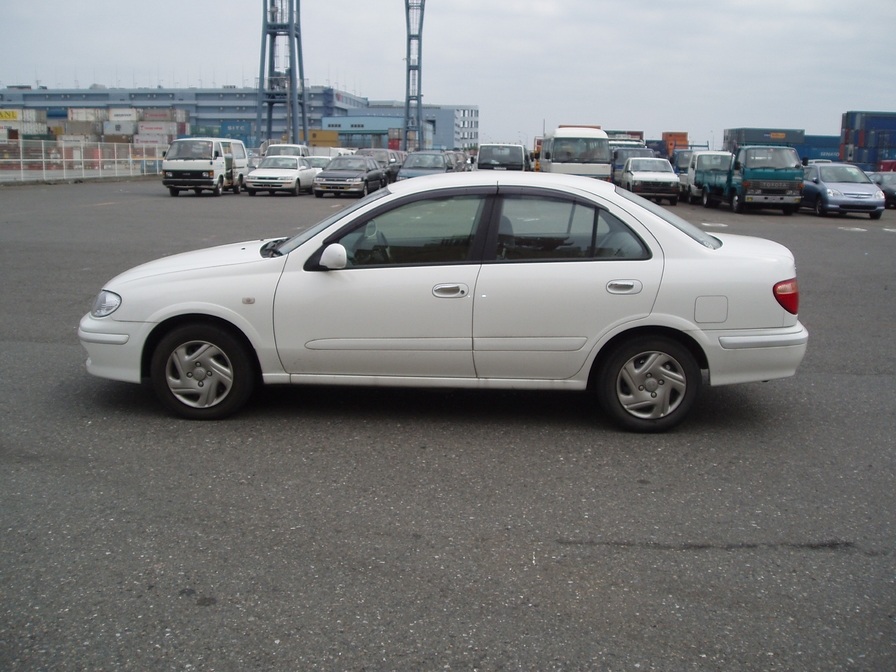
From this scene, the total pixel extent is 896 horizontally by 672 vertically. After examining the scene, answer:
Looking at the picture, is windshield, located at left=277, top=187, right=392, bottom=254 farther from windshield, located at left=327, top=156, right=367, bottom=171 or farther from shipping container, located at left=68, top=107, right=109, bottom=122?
shipping container, located at left=68, top=107, right=109, bottom=122

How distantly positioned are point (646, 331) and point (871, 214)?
24.4 meters

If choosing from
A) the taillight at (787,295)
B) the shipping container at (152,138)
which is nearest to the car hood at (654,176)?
the taillight at (787,295)

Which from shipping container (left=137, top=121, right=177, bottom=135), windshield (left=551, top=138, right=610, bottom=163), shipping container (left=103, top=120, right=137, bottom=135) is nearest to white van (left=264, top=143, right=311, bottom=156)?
windshield (left=551, top=138, right=610, bottom=163)

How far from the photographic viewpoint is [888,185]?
111ft

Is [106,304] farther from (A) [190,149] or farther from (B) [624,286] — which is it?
(A) [190,149]

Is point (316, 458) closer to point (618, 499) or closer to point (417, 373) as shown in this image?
point (417, 373)

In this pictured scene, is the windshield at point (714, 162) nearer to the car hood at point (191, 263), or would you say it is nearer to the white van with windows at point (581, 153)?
the white van with windows at point (581, 153)

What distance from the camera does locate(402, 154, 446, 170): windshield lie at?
32.2 m

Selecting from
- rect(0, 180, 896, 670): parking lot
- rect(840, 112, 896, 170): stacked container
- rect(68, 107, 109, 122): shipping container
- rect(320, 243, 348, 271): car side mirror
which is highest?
rect(68, 107, 109, 122): shipping container

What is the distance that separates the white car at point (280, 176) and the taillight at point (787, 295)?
30.1 metres

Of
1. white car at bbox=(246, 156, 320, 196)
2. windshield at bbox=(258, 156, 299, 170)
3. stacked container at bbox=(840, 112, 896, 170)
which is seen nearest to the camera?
white car at bbox=(246, 156, 320, 196)

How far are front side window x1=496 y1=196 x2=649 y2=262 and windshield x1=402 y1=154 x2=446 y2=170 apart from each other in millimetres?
27016

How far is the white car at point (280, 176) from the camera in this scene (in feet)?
111

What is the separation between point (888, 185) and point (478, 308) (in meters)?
33.6
